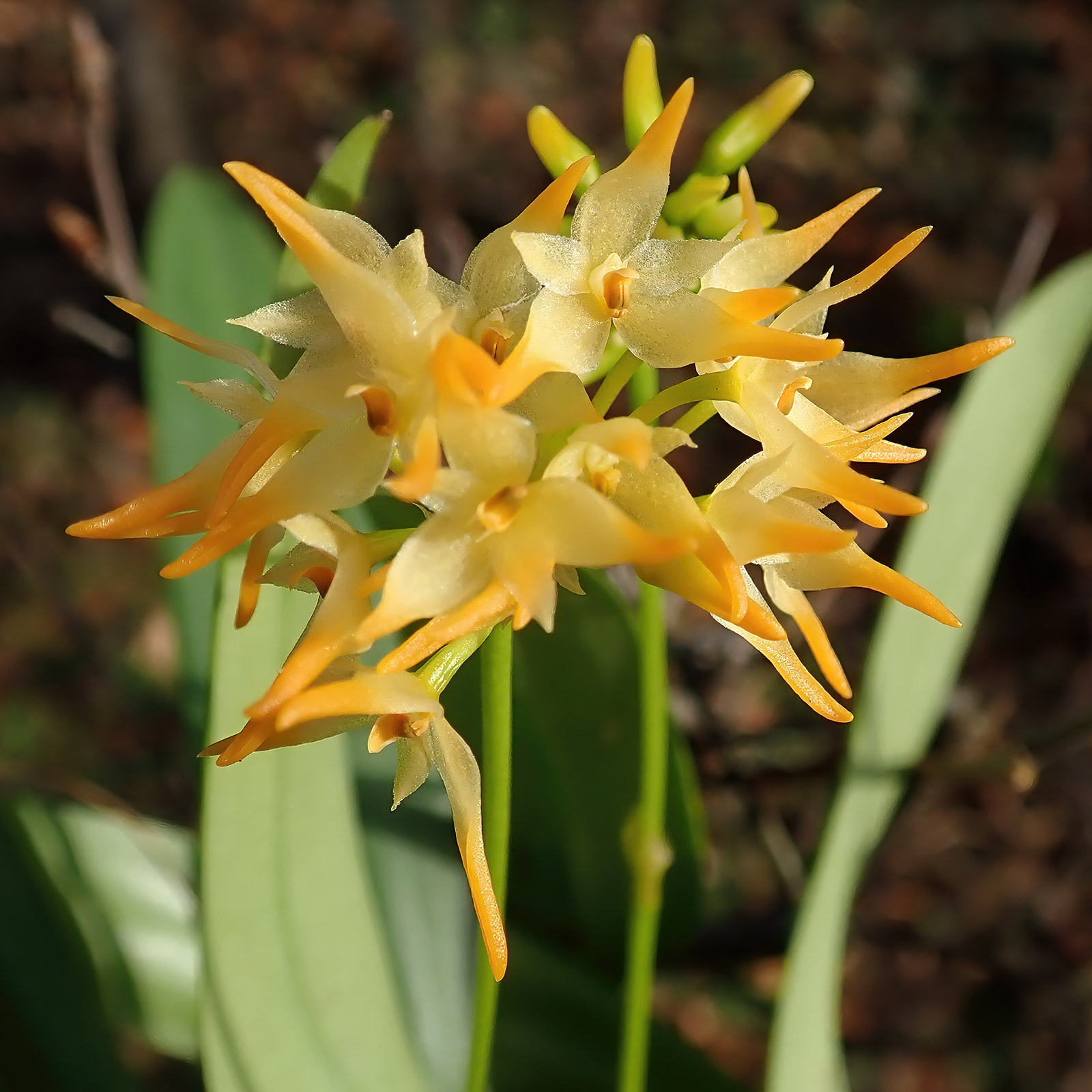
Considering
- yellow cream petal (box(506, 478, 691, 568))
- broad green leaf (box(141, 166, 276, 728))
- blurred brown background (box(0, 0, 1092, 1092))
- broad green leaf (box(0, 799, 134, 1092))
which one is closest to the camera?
yellow cream petal (box(506, 478, 691, 568))

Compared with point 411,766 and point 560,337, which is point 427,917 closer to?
point 411,766

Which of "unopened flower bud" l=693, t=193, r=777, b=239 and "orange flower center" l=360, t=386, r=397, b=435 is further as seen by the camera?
"unopened flower bud" l=693, t=193, r=777, b=239

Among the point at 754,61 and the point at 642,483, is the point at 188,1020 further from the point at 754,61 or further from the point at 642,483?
the point at 754,61

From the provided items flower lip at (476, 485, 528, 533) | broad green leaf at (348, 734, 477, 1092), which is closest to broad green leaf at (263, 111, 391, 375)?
flower lip at (476, 485, 528, 533)

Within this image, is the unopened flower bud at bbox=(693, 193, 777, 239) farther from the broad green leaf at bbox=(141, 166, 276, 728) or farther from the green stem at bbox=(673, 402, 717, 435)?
the broad green leaf at bbox=(141, 166, 276, 728)

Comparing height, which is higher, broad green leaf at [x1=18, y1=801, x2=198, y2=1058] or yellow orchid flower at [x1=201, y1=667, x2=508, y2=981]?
yellow orchid flower at [x1=201, y1=667, x2=508, y2=981]

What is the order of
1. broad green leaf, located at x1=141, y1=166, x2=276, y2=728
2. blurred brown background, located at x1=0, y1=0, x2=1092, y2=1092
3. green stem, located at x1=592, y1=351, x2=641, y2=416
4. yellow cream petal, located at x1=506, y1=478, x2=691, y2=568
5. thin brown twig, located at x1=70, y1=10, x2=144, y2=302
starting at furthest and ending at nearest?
blurred brown background, located at x1=0, y1=0, x2=1092, y2=1092 < thin brown twig, located at x1=70, y1=10, x2=144, y2=302 < broad green leaf, located at x1=141, y1=166, x2=276, y2=728 < green stem, located at x1=592, y1=351, x2=641, y2=416 < yellow cream petal, located at x1=506, y1=478, x2=691, y2=568

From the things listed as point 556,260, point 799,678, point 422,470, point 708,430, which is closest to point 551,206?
point 556,260

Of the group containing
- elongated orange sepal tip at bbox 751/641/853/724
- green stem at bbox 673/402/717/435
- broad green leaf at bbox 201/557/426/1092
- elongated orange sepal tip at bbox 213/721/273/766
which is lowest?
broad green leaf at bbox 201/557/426/1092
